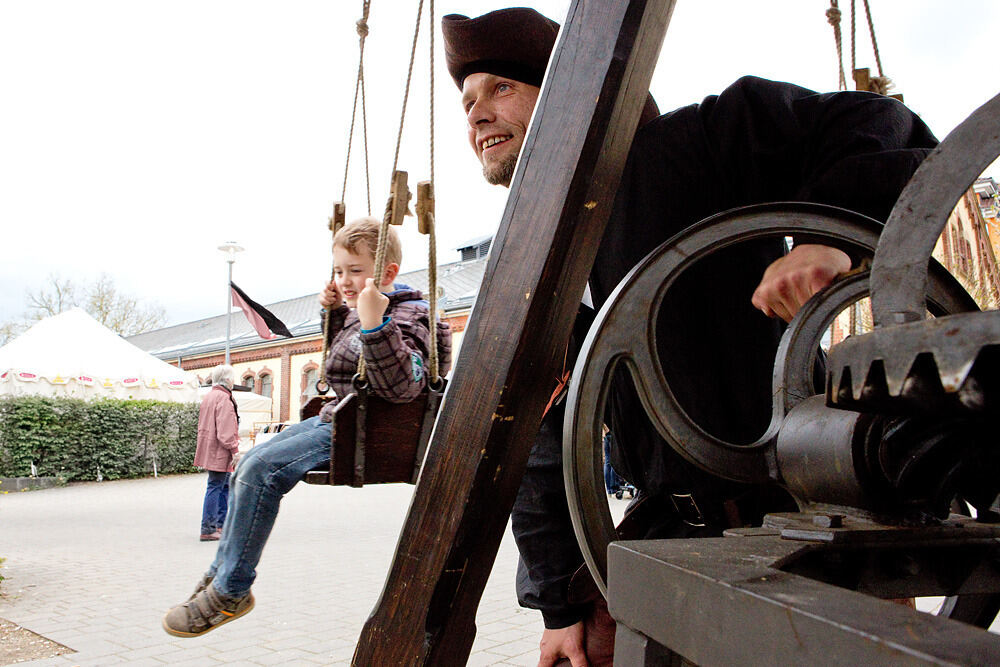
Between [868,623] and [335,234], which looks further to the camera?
[335,234]

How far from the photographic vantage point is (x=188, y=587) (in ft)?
18.9

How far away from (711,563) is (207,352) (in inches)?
1632

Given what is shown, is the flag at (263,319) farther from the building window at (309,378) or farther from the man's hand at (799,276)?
the building window at (309,378)

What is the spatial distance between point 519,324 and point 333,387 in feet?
7.51

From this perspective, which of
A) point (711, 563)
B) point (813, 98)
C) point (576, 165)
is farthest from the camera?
point (813, 98)

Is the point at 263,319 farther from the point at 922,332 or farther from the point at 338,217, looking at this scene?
the point at 922,332

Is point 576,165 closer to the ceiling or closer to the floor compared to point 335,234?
closer to the floor

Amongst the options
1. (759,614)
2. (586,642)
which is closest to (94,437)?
(586,642)

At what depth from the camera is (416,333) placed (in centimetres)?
305

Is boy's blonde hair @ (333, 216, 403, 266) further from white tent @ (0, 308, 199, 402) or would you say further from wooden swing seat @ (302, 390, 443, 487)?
white tent @ (0, 308, 199, 402)

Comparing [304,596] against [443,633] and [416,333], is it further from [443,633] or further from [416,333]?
[443,633]

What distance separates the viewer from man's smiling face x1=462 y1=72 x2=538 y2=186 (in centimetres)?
188

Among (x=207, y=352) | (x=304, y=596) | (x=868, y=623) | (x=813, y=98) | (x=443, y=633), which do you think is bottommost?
(x=304, y=596)

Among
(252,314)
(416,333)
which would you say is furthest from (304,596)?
(416,333)
